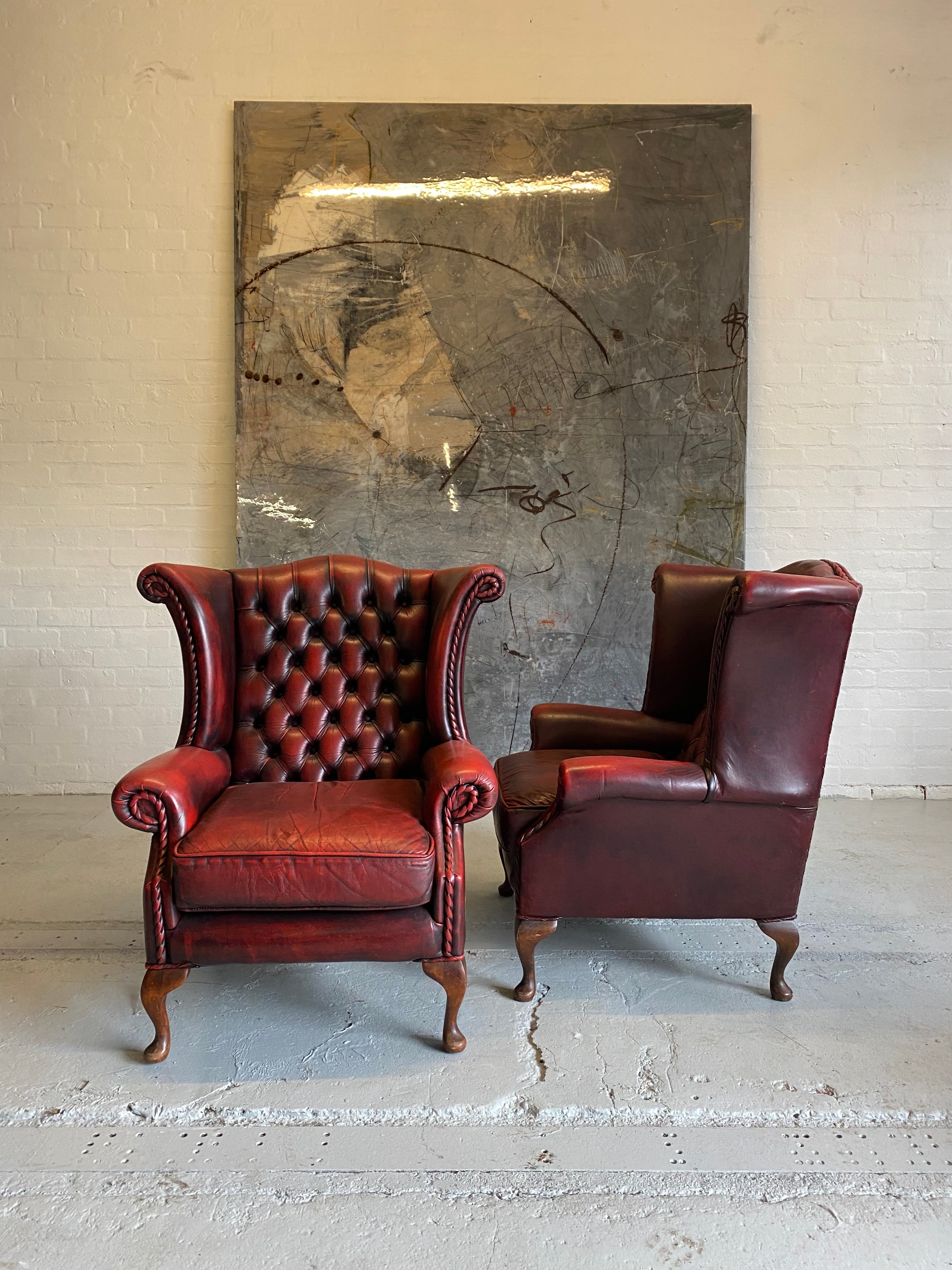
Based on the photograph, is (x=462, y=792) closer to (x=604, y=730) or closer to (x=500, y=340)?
(x=604, y=730)

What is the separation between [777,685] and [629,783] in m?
0.41

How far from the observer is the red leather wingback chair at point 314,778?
6.10ft

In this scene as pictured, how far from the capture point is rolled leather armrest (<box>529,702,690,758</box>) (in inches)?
106

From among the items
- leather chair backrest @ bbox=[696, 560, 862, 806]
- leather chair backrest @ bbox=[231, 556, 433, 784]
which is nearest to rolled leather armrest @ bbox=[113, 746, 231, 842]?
leather chair backrest @ bbox=[231, 556, 433, 784]

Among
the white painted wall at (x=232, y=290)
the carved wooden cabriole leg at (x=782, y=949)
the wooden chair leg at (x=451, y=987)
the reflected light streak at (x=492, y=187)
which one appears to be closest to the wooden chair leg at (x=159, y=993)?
the wooden chair leg at (x=451, y=987)

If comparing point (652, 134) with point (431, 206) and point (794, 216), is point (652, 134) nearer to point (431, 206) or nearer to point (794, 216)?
point (794, 216)

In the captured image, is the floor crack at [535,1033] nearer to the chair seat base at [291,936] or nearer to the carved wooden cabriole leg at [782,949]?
the chair seat base at [291,936]

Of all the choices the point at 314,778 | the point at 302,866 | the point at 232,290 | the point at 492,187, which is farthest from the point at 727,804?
the point at 232,290

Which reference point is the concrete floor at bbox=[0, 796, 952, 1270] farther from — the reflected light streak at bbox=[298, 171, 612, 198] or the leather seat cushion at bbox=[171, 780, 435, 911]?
the reflected light streak at bbox=[298, 171, 612, 198]

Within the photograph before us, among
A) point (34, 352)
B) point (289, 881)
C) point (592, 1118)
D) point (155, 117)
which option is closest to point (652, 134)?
point (155, 117)

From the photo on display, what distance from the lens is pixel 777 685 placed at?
2062 millimetres

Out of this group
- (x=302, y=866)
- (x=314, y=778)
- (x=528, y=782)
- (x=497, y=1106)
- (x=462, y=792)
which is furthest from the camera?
(x=314, y=778)

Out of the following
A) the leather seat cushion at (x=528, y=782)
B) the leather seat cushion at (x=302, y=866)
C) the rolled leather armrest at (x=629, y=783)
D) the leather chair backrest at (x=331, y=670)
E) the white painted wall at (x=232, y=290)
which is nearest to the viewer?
the leather seat cushion at (x=302, y=866)

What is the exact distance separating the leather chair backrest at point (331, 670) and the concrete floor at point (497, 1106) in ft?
1.81
